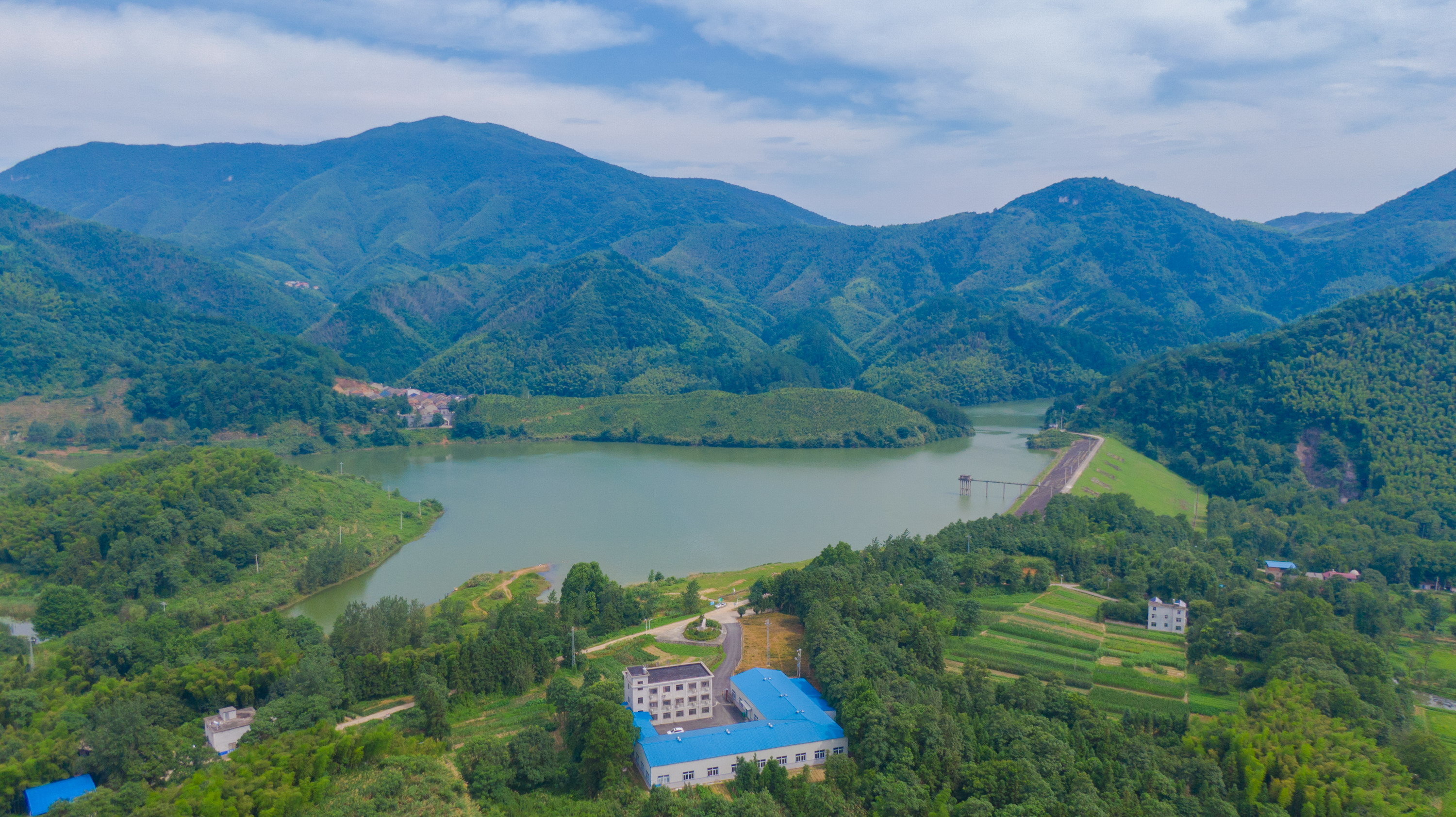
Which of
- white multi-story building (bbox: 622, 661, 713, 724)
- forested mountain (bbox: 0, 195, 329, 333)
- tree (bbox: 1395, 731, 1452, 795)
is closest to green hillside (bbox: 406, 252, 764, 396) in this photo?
forested mountain (bbox: 0, 195, 329, 333)

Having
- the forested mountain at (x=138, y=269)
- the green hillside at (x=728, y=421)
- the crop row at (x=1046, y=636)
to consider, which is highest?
the forested mountain at (x=138, y=269)

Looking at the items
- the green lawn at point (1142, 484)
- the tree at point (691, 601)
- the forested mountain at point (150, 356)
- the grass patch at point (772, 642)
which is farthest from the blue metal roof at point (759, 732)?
the forested mountain at point (150, 356)

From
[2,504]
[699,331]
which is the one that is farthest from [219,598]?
[699,331]

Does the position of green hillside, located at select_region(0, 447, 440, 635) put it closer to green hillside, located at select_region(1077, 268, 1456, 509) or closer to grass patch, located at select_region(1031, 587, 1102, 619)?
grass patch, located at select_region(1031, 587, 1102, 619)

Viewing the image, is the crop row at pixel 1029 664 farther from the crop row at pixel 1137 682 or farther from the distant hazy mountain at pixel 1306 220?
the distant hazy mountain at pixel 1306 220

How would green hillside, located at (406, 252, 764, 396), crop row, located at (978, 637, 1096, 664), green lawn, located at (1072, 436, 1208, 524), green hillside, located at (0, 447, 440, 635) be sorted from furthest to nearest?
green hillside, located at (406, 252, 764, 396) → green lawn, located at (1072, 436, 1208, 524) → green hillside, located at (0, 447, 440, 635) → crop row, located at (978, 637, 1096, 664)

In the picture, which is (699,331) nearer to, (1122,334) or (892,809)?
(1122,334)

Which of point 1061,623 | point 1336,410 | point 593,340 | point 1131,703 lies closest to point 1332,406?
point 1336,410
